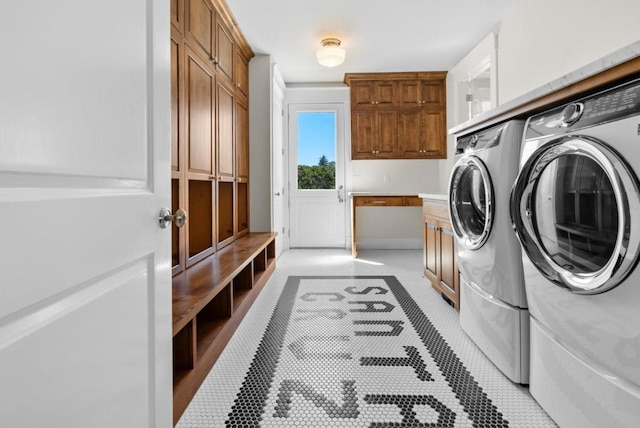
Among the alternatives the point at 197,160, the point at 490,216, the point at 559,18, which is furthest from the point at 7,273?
the point at 559,18

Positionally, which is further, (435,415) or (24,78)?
(435,415)

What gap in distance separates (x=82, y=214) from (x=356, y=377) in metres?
1.31

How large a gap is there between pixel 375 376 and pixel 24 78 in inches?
60.4

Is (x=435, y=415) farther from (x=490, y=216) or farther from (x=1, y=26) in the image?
(x=1, y=26)

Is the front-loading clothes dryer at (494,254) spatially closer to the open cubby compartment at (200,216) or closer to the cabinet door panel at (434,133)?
the open cubby compartment at (200,216)

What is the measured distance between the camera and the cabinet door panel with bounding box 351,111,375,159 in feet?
15.8

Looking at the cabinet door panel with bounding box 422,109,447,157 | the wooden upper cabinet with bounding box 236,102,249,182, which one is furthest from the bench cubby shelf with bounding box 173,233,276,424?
the cabinet door panel with bounding box 422,109,447,157

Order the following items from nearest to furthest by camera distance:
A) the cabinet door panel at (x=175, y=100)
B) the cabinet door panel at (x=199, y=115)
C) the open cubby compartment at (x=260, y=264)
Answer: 1. the cabinet door panel at (x=175, y=100)
2. the cabinet door panel at (x=199, y=115)
3. the open cubby compartment at (x=260, y=264)

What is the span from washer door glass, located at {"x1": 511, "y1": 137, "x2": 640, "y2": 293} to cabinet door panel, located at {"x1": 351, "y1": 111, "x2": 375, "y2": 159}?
→ 360 centimetres

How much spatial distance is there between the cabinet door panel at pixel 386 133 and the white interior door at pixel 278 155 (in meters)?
1.28

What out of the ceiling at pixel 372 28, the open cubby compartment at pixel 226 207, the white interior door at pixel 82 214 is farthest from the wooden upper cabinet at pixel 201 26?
the white interior door at pixel 82 214

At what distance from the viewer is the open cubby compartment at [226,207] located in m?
3.14

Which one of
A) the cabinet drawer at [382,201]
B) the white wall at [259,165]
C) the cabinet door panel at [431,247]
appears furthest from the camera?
the cabinet drawer at [382,201]

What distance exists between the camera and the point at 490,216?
5.05ft
